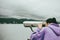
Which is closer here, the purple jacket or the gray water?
the purple jacket

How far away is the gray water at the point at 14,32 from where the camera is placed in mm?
2043

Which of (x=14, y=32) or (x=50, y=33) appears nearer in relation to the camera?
(x=50, y=33)

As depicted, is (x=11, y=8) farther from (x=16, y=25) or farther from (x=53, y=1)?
(x=53, y=1)

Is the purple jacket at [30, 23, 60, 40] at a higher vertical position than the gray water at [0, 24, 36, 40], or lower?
higher

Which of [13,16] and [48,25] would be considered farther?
[13,16]

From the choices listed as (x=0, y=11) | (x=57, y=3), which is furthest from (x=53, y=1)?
(x=0, y=11)

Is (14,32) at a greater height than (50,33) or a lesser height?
lesser

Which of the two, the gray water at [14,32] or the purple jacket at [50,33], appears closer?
the purple jacket at [50,33]

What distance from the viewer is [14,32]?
6.75 ft

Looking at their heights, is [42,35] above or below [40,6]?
below

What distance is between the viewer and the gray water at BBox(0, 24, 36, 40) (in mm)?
2043

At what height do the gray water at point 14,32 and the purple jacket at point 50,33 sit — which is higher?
the purple jacket at point 50,33

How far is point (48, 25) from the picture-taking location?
138 cm

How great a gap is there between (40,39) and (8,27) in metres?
0.78
